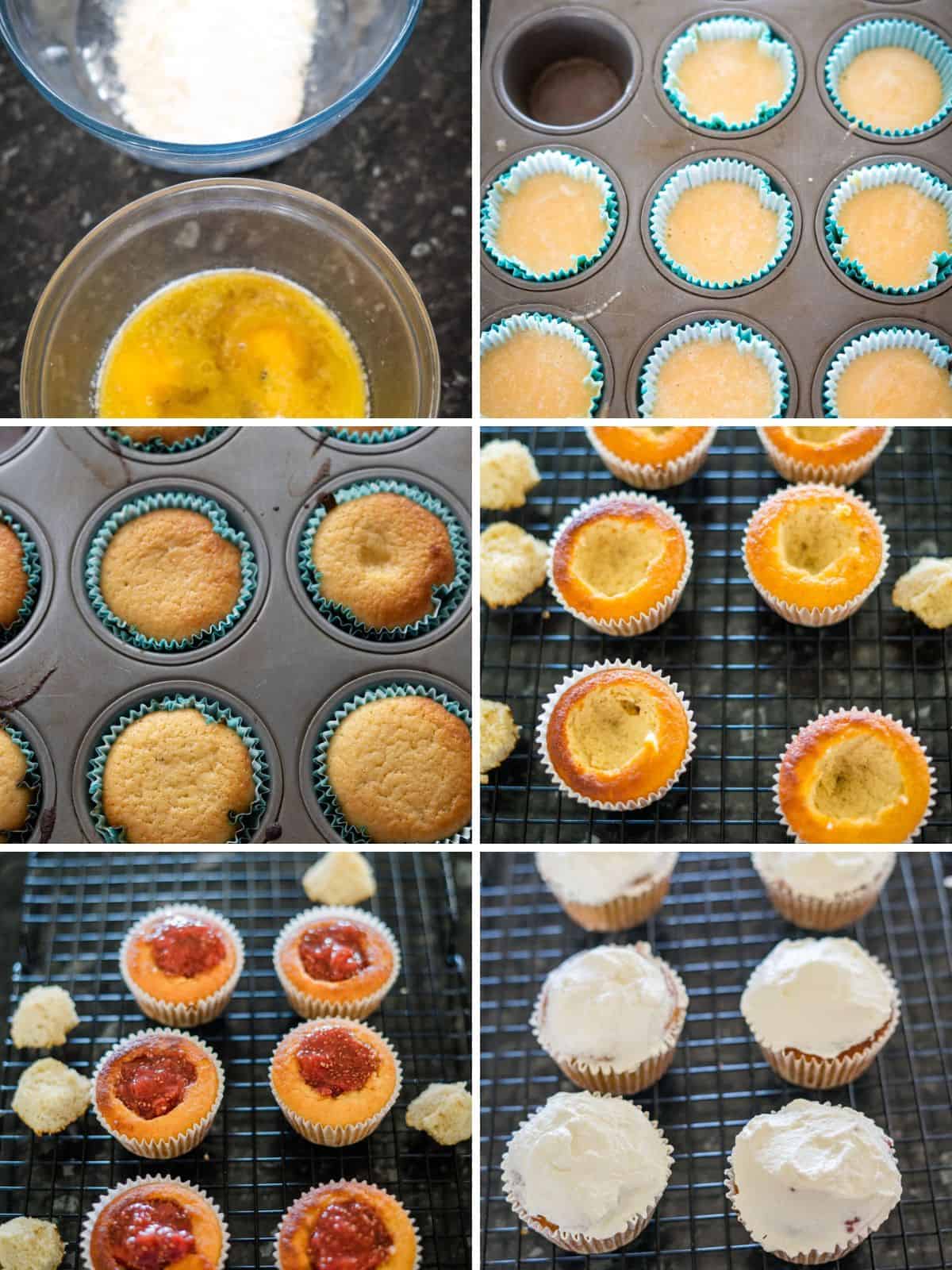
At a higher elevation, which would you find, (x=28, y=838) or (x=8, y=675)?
(x=8, y=675)

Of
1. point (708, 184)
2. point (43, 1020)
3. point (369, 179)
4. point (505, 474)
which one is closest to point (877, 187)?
point (708, 184)

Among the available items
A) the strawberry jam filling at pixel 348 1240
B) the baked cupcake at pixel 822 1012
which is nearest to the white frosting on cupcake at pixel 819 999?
the baked cupcake at pixel 822 1012

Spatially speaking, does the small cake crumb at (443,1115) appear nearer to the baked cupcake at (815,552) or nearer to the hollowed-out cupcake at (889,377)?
the baked cupcake at (815,552)

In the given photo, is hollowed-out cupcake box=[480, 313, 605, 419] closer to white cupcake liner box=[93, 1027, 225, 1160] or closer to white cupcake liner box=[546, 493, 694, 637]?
white cupcake liner box=[546, 493, 694, 637]

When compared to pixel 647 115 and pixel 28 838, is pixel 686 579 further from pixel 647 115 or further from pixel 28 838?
pixel 28 838

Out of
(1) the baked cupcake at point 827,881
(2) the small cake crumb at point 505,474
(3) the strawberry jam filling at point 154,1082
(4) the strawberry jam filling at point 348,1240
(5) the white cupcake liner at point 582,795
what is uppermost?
(2) the small cake crumb at point 505,474

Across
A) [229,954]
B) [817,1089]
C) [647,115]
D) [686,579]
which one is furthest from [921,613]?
[229,954]
